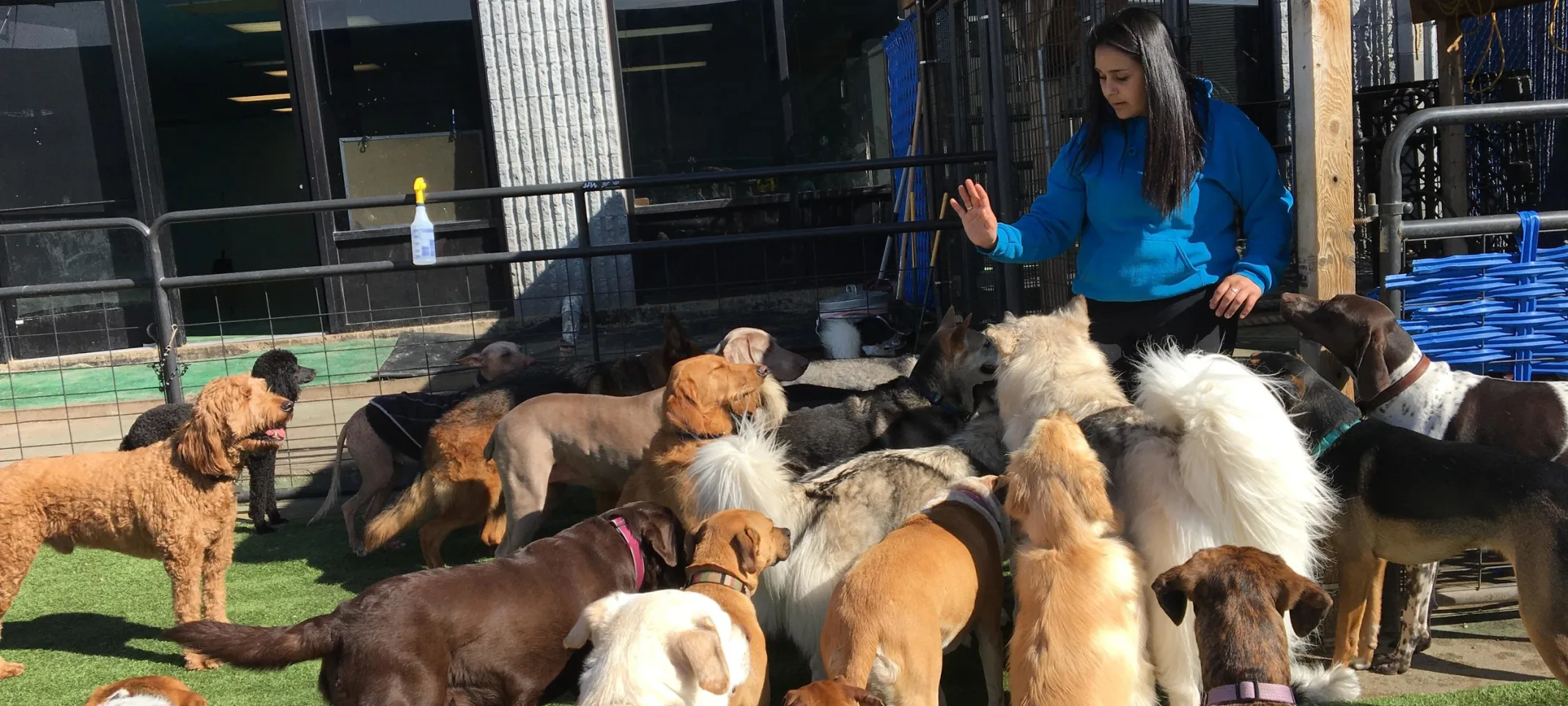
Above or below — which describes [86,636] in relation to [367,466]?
below

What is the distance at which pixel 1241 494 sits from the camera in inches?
128

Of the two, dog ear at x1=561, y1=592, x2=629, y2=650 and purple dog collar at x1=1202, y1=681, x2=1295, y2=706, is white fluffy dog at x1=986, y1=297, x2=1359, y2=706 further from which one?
dog ear at x1=561, y1=592, x2=629, y2=650

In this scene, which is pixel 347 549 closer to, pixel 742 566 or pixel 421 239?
pixel 421 239

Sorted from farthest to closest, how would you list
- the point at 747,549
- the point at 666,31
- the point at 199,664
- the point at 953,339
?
the point at 666,31 < the point at 953,339 < the point at 199,664 < the point at 747,549

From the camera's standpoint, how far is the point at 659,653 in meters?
3.01

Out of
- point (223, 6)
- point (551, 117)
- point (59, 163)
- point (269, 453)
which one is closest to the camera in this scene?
point (269, 453)

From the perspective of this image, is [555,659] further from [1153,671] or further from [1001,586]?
[1153,671]

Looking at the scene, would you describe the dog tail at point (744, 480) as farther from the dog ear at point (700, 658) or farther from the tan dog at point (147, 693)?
the tan dog at point (147, 693)

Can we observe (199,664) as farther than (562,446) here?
No

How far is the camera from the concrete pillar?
1020 centimetres

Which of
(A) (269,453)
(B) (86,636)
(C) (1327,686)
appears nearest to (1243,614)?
(C) (1327,686)

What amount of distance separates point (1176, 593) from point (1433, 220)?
2114 mm

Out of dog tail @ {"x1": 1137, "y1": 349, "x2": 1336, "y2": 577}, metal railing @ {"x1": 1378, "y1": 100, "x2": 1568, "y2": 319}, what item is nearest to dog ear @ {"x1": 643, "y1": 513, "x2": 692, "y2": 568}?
dog tail @ {"x1": 1137, "y1": 349, "x2": 1336, "y2": 577}

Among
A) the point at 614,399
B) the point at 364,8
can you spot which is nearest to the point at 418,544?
the point at 614,399
